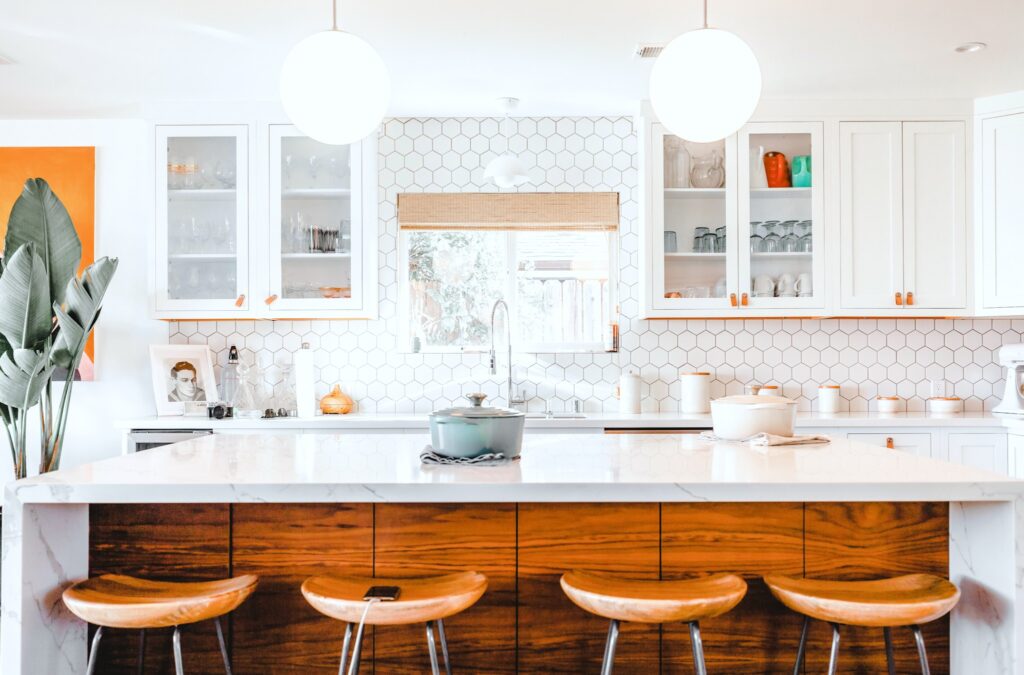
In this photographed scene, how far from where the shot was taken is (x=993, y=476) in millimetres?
1713

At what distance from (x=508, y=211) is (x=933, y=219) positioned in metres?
2.15

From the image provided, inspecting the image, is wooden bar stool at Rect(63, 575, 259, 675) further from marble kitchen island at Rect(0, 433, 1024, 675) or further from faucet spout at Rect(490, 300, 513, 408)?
faucet spout at Rect(490, 300, 513, 408)

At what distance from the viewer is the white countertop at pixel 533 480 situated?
5.36 ft

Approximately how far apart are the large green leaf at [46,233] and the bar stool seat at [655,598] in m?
2.85

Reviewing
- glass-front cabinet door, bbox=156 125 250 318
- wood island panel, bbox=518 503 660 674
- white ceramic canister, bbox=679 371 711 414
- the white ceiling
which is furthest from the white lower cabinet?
glass-front cabinet door, bbox=156 125 250 318

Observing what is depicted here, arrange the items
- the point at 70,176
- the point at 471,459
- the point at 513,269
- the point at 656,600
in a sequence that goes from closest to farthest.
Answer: the point at 656,600 < the point at 471,459 < the point at 70,176 < the point at 513,269

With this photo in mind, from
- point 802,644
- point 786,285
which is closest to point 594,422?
point 786,285

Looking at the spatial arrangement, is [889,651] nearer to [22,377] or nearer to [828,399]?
[828,399]

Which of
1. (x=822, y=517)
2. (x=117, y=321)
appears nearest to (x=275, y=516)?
(x=822, y=517)

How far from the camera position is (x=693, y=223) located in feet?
12.5

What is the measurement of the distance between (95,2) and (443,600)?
8.33 ft

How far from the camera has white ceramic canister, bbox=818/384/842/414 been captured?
152 inches

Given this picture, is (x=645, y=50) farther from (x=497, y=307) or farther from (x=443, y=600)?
(x=443, y=600)

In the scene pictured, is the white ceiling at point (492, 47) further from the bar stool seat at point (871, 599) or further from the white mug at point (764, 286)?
the bar stool seat at point (871, 599)
